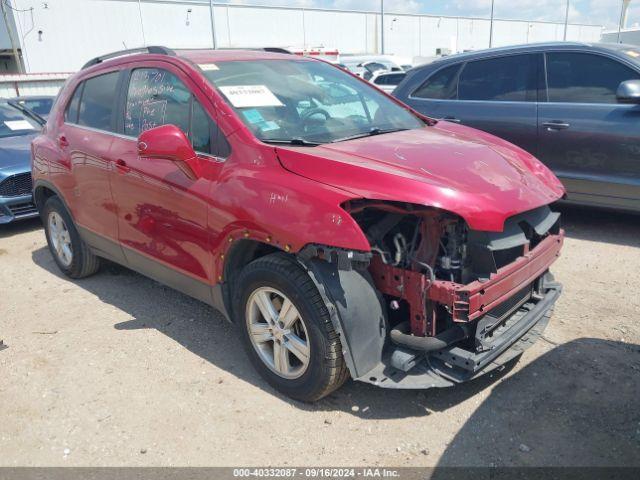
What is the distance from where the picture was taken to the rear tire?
4.91 metres

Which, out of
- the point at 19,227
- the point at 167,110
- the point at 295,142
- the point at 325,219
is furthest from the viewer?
the point at 19,227

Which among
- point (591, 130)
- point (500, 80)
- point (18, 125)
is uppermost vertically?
point (500, 80)

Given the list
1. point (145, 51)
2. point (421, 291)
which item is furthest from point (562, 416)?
point (145, 51)

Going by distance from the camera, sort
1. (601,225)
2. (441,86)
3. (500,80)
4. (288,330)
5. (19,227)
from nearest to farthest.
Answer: (288,330) → (601,225) → (500,80) → (441,86) → (19,227)

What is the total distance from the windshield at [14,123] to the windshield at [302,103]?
5.67 m

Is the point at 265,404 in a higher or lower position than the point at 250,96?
lower

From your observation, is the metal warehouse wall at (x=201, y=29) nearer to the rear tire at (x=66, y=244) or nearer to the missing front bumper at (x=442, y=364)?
the rear tire at (x=66, y=244)

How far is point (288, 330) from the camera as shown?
301cm

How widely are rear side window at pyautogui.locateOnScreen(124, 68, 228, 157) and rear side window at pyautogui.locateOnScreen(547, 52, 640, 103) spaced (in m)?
3.75

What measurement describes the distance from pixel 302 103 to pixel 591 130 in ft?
10.2

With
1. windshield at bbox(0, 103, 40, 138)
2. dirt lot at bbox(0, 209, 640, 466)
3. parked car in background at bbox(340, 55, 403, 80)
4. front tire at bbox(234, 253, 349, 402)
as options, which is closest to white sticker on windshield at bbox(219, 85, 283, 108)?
front tire at bbox(234, 253, 349, 402)

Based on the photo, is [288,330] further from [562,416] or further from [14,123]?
[14,123]

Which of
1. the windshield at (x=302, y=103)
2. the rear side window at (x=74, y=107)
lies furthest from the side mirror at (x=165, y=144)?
the rear side window at (x=74, y=107)

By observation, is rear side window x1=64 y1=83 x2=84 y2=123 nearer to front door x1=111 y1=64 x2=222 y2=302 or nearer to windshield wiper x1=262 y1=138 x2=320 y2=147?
front door x1=111 y1=64 x2=222 y2=302
